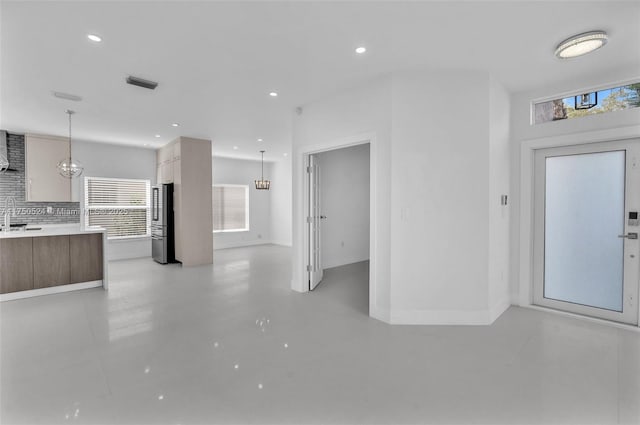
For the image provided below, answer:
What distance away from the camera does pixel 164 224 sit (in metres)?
6.73

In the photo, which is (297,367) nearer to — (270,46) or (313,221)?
(313,221)

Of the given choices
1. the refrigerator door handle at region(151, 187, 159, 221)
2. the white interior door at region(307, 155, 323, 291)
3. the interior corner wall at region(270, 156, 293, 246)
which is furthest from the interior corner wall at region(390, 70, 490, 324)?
the interior corner wall at region(270, 156, 293, 246)

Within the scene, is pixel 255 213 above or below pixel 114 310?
above

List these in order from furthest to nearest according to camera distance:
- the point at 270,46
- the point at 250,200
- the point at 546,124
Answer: the point at 250,200 → the point at 546,124 → the point at 270,46

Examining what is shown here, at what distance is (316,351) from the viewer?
108 inches

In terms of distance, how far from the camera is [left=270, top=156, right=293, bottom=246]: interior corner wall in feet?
31.9

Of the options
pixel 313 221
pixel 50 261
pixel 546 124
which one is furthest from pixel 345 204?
pixel 50 261

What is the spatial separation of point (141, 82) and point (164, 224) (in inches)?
153

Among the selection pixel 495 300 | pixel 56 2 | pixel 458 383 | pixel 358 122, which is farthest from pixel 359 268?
pixel 56 2

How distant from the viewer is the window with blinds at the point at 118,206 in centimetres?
701

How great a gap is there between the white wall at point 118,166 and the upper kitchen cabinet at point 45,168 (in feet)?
0.72

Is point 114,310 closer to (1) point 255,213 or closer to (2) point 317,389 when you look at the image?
(2) point 317,389

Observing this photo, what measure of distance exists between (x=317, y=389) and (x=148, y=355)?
5.19 feet

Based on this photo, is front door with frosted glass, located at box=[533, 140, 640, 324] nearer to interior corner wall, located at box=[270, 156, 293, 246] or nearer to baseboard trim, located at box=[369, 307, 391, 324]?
baseboard trim, located at box=[369, 307, 391, 324]
